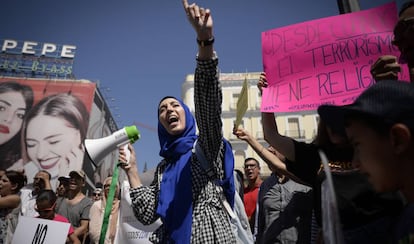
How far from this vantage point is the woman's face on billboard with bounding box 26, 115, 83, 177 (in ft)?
93.4

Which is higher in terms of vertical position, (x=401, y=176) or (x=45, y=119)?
(x=45, y=119)

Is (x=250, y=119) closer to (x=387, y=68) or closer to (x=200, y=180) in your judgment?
(x=200, y=180)

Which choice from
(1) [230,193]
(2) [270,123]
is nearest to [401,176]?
(1) [230,193]

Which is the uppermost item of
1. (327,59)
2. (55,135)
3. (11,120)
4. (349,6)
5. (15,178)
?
(11,120)

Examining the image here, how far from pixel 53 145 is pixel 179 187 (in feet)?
102

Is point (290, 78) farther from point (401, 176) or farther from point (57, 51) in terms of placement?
point (57, 51)

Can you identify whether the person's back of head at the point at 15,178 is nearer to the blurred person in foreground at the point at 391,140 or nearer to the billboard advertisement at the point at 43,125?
the blurred person in foreground at the point at 391,140

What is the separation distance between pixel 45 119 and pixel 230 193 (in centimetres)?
3245

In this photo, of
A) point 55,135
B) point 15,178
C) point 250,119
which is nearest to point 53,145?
point 55,135

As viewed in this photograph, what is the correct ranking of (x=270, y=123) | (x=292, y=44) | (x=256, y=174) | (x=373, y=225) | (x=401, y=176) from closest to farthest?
A: (x=401, y=176), (x=373, y=225), (x=270, y=123), (x=292, y=44), (x=256, y=174)

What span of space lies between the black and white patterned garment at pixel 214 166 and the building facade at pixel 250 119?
31.4 m

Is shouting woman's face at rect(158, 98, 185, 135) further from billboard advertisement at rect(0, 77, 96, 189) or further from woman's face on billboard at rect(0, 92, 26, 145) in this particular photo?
woman's face on billboard at rect(0, 92, 26, 145)

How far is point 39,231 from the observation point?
3096 mm

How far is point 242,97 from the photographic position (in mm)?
2006
